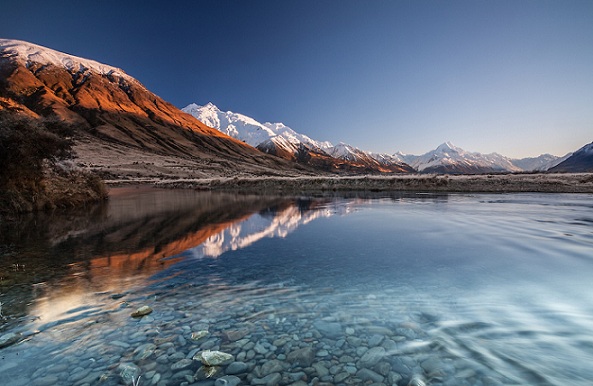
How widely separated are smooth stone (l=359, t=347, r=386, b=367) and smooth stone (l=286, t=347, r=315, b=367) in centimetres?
64

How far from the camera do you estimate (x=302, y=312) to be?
512 centimetres

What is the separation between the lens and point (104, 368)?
362 cm

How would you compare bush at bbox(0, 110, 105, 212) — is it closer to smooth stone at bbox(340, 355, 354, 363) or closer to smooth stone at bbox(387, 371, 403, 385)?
smooth stone at bbox(340, 355, 354, 363)

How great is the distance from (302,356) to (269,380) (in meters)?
0.61

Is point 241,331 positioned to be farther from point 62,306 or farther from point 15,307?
point 15,307

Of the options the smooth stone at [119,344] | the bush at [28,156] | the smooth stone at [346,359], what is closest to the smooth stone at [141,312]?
the smooth stone at [119,344]

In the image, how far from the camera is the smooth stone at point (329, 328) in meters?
4.39

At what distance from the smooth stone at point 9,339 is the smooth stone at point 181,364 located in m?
2.56

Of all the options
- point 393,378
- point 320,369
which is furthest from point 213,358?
point 393,378

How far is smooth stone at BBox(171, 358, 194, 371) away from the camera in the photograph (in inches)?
143

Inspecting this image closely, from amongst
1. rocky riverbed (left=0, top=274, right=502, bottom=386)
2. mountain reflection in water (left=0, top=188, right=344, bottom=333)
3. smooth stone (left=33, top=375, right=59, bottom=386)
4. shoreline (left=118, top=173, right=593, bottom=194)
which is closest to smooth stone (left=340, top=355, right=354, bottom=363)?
rocky riverbed (left=0, top=274, right=502, bottom=386)

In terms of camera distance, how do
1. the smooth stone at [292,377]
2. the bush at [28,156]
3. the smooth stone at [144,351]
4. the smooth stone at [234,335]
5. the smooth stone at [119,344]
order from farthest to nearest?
the bush at [28,156]
the smooth stone at [234,335]
the smooth stone at [119,344]
the smooth stone at [144,351]
the smooth stone at [292,377]

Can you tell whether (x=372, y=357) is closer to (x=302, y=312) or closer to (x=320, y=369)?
(x=320, y=369)

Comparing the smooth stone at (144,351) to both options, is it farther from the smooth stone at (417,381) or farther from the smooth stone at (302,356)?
the smooth stone at (417,381)
